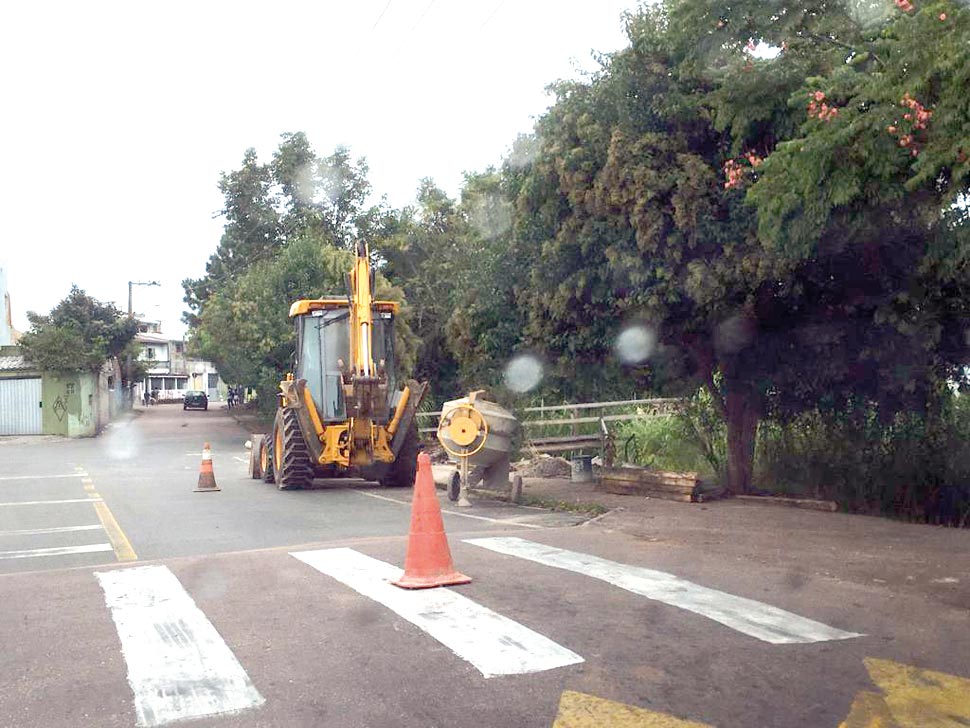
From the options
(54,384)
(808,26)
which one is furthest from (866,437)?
(54,384)

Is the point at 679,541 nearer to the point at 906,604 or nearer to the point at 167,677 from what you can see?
the point at 906,604

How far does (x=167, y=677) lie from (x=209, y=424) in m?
49.1

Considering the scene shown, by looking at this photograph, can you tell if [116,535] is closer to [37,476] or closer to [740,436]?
[740,436]

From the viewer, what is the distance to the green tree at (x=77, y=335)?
137ft

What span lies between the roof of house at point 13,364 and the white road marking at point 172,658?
38.2m

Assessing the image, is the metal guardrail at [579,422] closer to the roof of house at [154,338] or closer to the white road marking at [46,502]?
the white road marking at [46,502]

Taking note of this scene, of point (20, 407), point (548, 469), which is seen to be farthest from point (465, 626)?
point (20, 407)

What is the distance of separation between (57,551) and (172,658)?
5.60 m

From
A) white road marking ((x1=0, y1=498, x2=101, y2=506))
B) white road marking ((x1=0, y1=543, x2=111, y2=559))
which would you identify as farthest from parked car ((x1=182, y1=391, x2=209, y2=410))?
white road marking ((x1=0, y1=543, x2=111, y2=559))

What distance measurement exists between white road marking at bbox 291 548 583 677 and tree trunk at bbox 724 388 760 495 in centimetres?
737

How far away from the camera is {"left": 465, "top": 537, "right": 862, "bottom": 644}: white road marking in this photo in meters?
6.12

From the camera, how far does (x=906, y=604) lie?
274 inches

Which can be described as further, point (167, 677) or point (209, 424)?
point (209, 424)

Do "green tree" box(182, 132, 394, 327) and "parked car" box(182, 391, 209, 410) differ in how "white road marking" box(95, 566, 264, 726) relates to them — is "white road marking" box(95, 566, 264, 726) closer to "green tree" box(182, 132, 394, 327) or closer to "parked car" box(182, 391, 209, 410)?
"green tree" box(182, 132, 394, 327)
